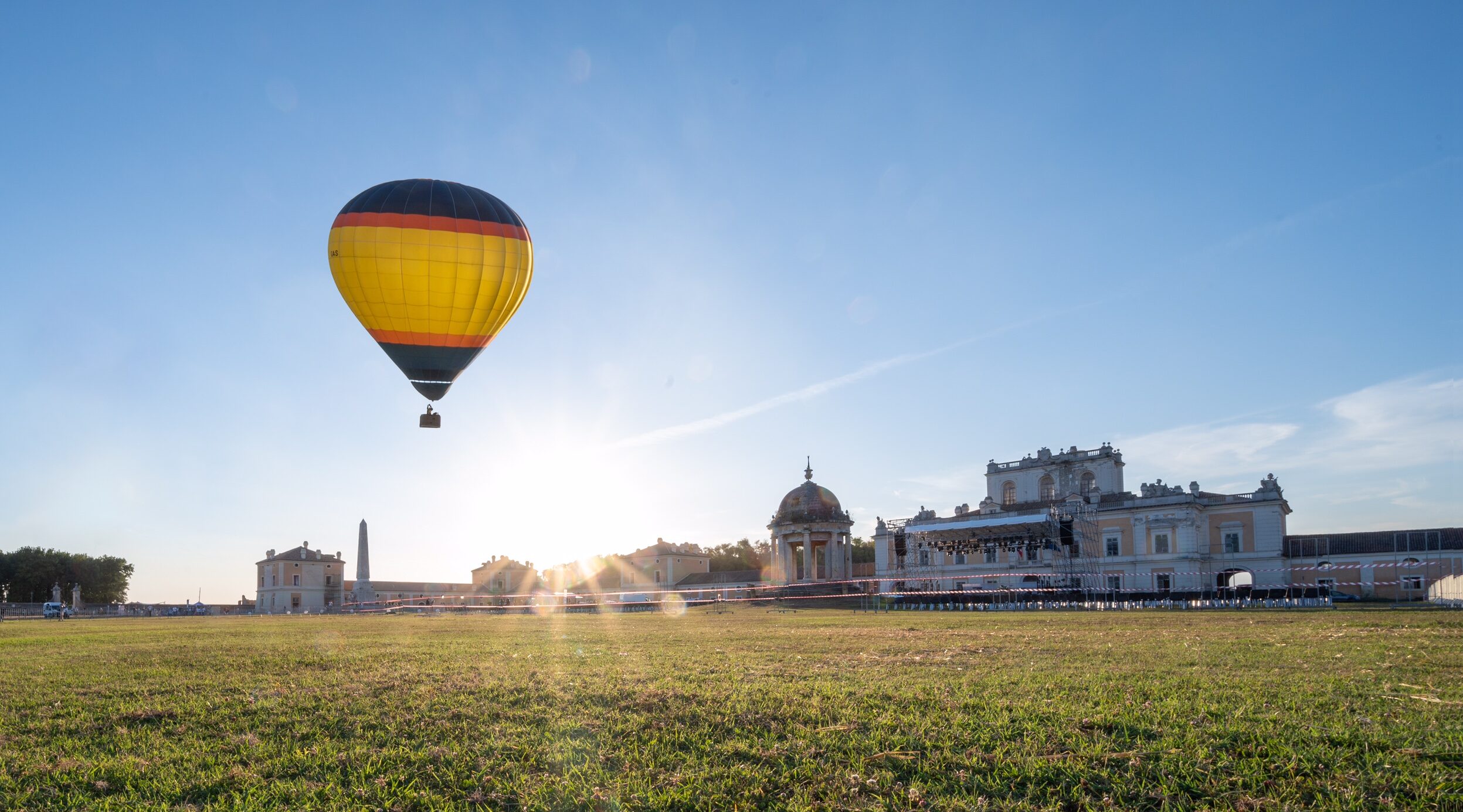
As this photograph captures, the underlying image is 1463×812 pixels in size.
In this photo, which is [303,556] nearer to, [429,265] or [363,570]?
[363,570]

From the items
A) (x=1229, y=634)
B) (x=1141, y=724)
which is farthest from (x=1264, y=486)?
(x=1141, y=724)

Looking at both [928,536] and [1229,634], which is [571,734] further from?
[928,536]

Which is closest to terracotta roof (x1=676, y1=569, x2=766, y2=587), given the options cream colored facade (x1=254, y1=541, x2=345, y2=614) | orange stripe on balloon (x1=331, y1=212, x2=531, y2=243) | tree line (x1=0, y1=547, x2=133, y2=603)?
cream colored facade (x1=254, y1=541, x2=345, y2=614)

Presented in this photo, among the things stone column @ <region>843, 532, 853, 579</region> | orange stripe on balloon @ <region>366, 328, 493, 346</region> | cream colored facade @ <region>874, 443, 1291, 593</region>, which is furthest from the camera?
Result: stone column @ <region>843, 532, 853, 579</region>

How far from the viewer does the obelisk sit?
72.6m

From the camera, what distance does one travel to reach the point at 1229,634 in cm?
1770

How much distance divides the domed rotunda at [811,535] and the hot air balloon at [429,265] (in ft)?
203

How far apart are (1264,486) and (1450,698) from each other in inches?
2747

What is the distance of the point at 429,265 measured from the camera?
74.4ft

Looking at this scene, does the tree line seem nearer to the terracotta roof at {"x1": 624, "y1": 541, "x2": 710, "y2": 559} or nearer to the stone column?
the terracotta roof at {"x1": 624, "y1": 541, "x2": 710, "y2": 559}

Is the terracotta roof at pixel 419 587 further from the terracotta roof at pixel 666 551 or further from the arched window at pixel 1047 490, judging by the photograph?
the arched window at pixel 1047 490

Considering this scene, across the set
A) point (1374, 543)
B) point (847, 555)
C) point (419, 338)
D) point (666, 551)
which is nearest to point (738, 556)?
point (666, 551)

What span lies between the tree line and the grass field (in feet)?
358

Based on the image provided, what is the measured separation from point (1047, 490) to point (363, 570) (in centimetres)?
5650
